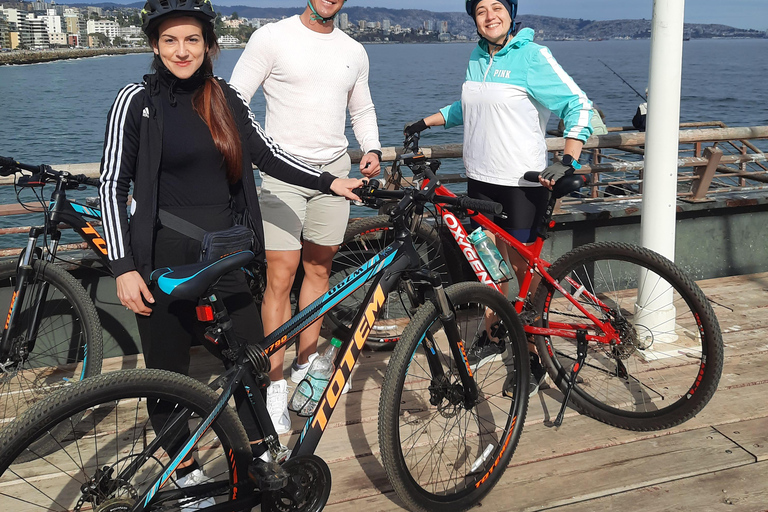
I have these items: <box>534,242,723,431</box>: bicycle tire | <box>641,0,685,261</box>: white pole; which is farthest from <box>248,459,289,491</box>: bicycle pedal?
<box>641,0,685,261</box>: white pole

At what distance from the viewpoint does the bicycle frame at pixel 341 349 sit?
7.54 feet

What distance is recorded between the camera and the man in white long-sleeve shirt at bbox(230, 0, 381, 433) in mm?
3377

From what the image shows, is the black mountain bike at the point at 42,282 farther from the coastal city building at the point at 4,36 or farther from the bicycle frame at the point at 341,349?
the coastal city building at the point at 4,36

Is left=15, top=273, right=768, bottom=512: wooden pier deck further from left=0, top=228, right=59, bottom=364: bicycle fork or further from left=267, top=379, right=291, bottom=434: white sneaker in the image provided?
left=0, top=228, right=59, bottom=364: bicycle fork

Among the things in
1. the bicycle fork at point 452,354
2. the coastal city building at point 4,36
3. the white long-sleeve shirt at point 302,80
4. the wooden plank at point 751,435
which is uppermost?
the coastal city building at point 4,36

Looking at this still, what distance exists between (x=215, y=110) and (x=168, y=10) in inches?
13.7

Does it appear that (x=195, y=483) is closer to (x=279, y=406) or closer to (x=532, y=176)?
(x=279, y=406)

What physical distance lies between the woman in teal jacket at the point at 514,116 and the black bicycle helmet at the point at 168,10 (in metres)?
1.49

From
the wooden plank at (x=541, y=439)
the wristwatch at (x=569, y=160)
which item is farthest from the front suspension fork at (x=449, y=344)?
the wristwatch at (x=569, y=160)

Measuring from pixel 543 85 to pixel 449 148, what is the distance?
4.74ft

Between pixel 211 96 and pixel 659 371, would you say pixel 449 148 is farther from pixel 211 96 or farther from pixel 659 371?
pixel 211 96

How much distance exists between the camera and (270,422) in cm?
248

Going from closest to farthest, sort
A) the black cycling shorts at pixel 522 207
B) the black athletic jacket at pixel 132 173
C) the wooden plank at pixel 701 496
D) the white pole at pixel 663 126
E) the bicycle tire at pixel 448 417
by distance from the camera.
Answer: the black athletic jacket at pixel 132 173 < the bicycle tire at pixel 448 417 < the wooden plank at pixel 701 496 < the black cycling shorts at pixel 522 207 < the white pole at pixel 663 126

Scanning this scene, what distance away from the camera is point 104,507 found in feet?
6.76
